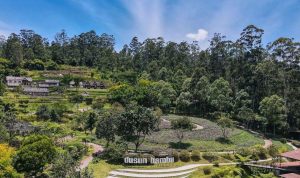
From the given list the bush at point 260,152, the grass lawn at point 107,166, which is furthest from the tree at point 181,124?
the bush at point 260,152

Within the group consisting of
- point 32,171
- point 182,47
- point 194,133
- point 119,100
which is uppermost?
point 182,47

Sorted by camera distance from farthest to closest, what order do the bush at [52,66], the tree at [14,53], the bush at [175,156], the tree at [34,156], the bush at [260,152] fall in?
the bush at [52,66]
the tree at [14,53]
the bush at [260,152]
the bush at [175,156]
the tree at [34,156]

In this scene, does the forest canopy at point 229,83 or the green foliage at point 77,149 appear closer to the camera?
the green foliage at point 77,149

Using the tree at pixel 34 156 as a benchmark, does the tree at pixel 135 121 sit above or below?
above

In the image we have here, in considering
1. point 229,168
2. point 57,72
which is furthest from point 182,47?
point 229,168

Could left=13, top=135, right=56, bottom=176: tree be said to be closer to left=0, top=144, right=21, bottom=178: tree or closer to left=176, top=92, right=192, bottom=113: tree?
left=0, top=144, right=21, bottom=178: tree

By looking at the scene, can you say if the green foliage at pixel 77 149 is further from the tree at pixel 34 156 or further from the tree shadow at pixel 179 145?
the tree shadow at pixel 179 145

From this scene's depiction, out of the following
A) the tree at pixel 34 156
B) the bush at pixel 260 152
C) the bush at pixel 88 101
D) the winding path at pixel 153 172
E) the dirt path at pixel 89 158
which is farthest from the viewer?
the bush at pixel 88 101

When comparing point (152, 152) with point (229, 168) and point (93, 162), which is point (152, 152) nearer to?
point (93, 162)
